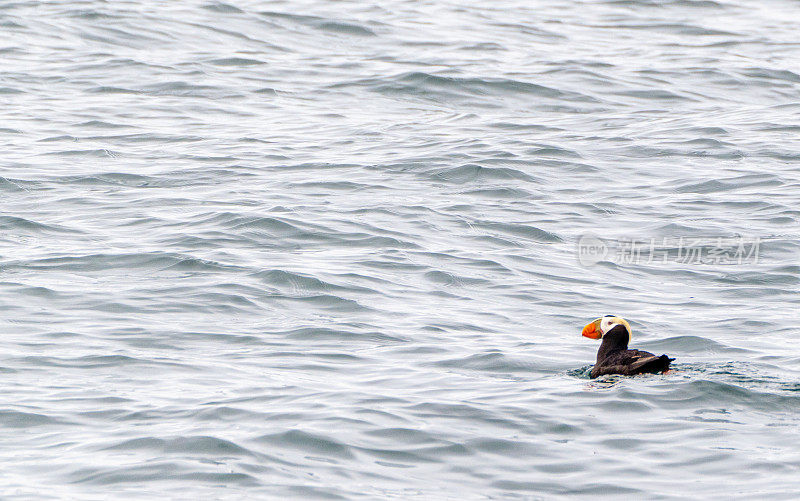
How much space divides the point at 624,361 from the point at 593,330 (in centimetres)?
82

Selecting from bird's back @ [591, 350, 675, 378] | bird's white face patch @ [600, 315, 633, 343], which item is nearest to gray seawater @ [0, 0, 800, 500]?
bird's back @ [591, 350, 675, 378]

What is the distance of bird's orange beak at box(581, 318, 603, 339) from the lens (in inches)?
367

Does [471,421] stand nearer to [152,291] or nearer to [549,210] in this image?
[152,291]

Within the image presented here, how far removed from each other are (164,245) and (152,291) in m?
1.40

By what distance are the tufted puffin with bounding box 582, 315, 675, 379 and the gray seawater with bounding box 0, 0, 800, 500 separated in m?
0.16

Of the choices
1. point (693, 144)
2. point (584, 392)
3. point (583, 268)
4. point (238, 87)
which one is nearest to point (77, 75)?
point (238, 87)

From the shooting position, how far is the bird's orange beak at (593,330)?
9.31 m

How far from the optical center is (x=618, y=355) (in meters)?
8.61

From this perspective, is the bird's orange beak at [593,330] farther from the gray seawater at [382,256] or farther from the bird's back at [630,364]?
the bird's back at [630,364]

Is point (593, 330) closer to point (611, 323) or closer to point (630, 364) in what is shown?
point (611, 323)

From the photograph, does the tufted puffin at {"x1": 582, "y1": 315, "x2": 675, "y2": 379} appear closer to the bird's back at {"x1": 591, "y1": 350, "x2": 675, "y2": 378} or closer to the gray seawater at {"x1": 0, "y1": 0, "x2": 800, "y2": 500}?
the bird's back at {"x1": 591, "y1": 350, "x2": 675, "y2": 378}

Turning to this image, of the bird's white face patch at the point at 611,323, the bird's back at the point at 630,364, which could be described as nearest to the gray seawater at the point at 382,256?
the bird's back at the point at 630,364

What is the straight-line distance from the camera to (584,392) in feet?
27.0

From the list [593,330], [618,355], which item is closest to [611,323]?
[593,330]
